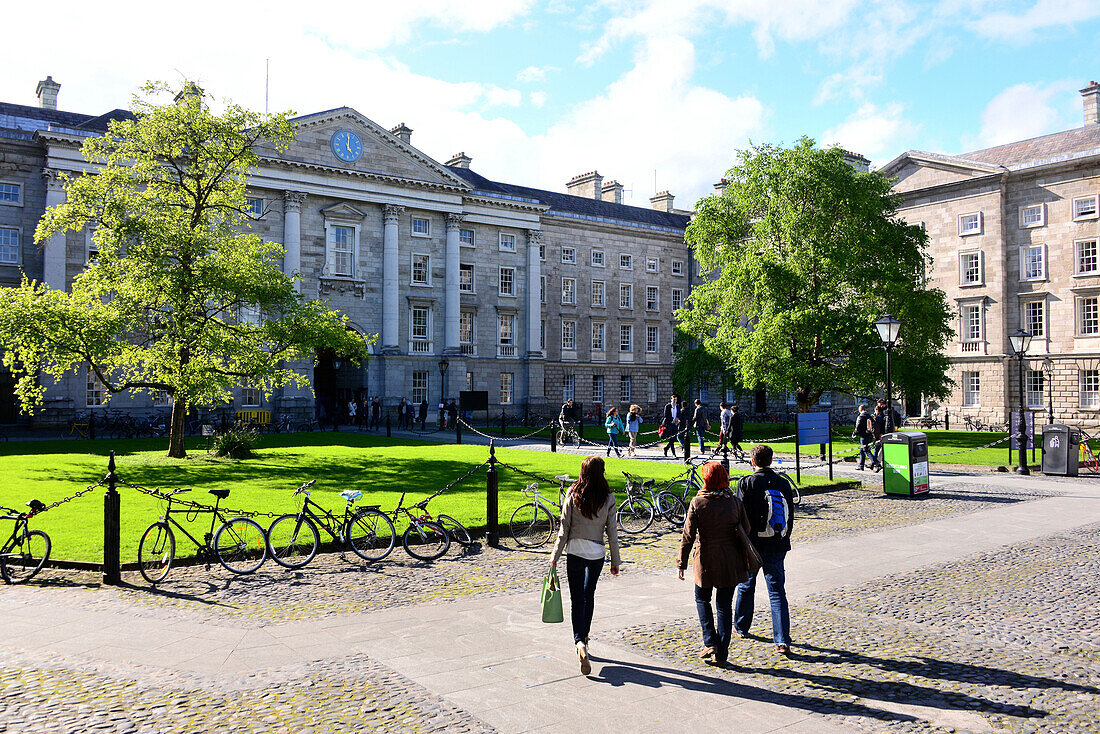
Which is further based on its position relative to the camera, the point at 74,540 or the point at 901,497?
the point at 901,497

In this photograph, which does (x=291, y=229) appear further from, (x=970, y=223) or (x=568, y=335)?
(x=970, y=223)

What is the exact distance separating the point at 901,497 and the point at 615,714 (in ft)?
47.2

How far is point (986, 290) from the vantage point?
151 ft

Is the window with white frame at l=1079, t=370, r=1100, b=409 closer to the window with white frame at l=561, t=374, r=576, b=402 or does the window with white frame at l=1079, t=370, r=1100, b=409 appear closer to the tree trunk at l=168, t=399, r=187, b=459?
the window with white frame at l=561, t=374, r=576, b=402

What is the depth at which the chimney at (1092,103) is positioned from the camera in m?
46.2

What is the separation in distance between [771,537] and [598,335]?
162 feet

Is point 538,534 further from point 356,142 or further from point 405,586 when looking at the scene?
point 356,142

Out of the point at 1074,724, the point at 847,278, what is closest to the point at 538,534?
the point at 1074,724

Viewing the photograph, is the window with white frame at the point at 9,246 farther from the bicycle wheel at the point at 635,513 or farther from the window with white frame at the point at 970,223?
the window with white frame at the point at 970,223

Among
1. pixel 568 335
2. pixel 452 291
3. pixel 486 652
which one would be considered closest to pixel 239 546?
pixel 486 652

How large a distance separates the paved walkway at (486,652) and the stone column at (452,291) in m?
39.2

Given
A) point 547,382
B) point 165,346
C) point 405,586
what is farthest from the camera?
point 547,382

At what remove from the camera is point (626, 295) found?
5806 centimetres

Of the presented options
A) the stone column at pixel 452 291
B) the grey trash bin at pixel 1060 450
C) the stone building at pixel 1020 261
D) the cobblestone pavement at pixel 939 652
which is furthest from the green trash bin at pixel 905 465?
the stone column at pixel 452 291
